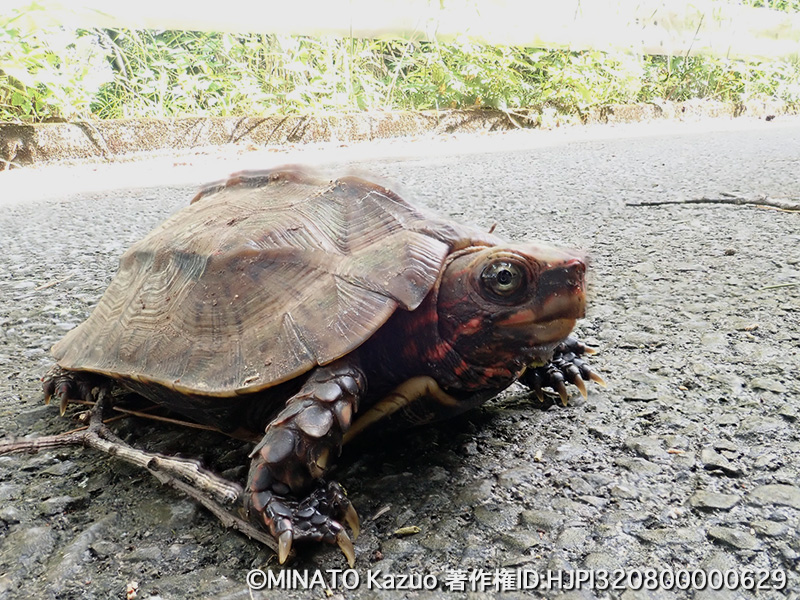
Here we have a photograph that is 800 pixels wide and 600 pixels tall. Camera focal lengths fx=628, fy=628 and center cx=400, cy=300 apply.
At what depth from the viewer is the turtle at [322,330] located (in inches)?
45.1

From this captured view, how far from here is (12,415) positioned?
5.33 feet

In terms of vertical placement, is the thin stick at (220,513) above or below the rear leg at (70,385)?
above

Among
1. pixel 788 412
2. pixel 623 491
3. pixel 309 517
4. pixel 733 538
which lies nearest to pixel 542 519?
pixel 623 491

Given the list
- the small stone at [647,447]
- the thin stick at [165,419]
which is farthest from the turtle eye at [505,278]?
the thin stick at [165,419]

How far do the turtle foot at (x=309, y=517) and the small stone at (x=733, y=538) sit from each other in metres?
0.61

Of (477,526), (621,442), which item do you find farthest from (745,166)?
(477,526)

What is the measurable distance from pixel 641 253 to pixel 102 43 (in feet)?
22.2

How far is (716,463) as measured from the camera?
4.16ft

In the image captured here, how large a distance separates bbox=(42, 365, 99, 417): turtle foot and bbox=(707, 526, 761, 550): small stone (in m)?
1.46

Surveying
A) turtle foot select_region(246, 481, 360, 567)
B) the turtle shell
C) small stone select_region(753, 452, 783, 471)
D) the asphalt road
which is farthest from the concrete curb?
small stone select_region(753, 452, 783, 471)

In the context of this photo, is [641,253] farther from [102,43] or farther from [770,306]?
[102,43]

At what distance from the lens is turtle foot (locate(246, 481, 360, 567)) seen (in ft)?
3.43

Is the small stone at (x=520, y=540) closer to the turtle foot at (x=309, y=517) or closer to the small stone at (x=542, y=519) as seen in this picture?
the small stone at (x=542, y=519)

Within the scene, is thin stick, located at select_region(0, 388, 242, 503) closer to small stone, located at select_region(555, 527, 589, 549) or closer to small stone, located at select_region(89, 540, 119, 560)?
small stone, located at select_region(89, 540, 119, 560)
